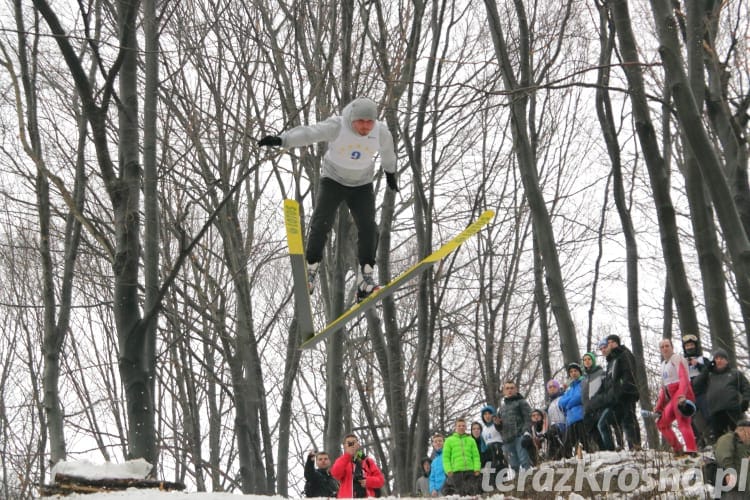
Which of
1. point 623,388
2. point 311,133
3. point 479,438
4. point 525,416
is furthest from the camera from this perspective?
point 479,438

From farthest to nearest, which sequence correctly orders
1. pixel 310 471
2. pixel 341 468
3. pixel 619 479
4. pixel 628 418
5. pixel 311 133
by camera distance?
pixel 310 471, pixel 341 468, pixel 628 418, pixel 311 133, pixel 619 479

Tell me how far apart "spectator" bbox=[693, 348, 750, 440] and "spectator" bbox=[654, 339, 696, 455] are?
16 centimetres

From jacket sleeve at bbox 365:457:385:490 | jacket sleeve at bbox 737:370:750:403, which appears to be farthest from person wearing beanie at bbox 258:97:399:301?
jacket sleeve at bbox 737:370:750:403

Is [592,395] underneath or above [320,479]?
above

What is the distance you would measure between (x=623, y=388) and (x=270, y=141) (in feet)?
13.7

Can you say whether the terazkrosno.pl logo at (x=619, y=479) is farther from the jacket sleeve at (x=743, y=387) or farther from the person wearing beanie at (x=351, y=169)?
the person wearing beanie at (x=351, y=169)

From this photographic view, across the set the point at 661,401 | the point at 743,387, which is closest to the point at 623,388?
the point at 661,401

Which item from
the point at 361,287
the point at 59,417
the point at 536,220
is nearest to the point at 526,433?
the point at 361,287

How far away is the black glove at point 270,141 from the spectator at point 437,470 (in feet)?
13.9

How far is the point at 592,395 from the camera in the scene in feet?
26.6

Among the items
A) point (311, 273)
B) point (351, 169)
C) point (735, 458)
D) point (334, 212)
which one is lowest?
point (735, 458)

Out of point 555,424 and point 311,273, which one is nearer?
point 311,273

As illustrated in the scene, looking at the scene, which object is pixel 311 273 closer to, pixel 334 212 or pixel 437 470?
pixel 334 212

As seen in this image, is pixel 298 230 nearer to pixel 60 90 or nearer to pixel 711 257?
pixel 711 257
